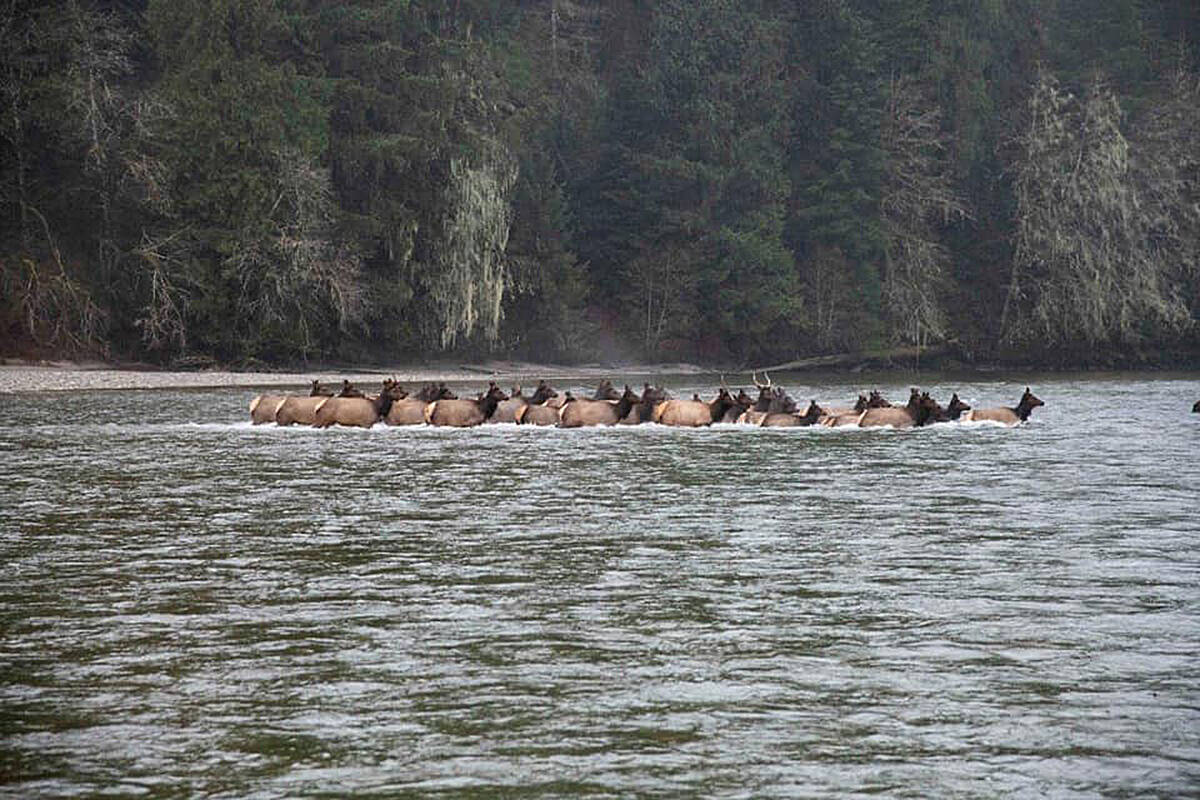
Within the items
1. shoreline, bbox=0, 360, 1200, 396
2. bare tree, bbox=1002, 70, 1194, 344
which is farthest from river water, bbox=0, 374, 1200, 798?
bare tree, bbox=1002, 70, 1194, 344

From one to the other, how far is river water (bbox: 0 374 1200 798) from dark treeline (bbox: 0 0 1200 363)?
3242 centimetres

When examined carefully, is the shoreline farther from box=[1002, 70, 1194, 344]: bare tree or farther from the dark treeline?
box=[1002, 70, 1194, 344]: bare tree

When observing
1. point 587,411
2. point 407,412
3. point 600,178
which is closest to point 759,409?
point 587,411

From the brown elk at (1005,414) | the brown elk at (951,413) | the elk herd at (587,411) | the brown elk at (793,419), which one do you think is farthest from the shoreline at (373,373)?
the brown elk at (1005,414)

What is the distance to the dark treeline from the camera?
181 feet

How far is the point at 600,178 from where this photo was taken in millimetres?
74375

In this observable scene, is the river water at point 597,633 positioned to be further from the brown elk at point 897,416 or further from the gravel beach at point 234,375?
the gravel beach at point 234,375

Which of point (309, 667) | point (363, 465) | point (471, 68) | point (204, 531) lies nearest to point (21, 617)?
point (309, 667)

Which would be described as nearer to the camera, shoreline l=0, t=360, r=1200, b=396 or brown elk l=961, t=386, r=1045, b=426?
brown elk l=961, t=386, r=1045, b=426

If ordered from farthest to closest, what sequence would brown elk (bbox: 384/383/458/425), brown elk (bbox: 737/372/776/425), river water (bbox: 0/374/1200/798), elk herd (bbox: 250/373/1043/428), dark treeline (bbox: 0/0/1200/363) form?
dark treeline (bbox: 0/0/1200/363) < brown elk (bbox: 737/372/776/425) < brown elk (bbox: 384/383/458/425) < elk herd (bbox: 250/373/1043/428) < river water (bbox: 0/374/1200/798)

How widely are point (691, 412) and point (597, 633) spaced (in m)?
23.4

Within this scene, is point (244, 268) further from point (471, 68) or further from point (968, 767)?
point (968, 767)

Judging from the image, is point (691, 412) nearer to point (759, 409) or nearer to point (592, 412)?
point (759, 409)

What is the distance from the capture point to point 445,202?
61688mm
